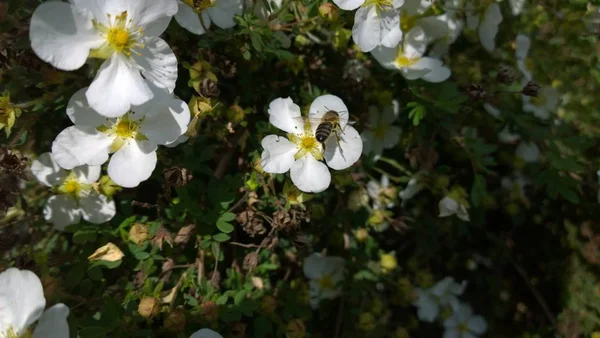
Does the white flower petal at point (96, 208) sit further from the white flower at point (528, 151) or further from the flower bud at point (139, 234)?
the white flower at point (528, 151)

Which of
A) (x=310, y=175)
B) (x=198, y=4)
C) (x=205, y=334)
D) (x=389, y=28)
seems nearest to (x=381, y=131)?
(x=389, y=28)

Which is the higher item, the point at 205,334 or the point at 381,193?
the point at 205,334

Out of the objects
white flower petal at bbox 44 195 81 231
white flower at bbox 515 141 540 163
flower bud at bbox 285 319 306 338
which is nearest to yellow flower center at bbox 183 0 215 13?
white flower petal at bbox 44 195 81 231

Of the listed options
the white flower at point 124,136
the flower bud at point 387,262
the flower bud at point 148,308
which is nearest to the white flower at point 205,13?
the white flower at point 124,136

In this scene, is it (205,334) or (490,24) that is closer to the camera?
(205,334)

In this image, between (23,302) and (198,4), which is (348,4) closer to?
(198,4)

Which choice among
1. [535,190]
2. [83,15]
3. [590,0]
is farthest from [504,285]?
[83,15]
